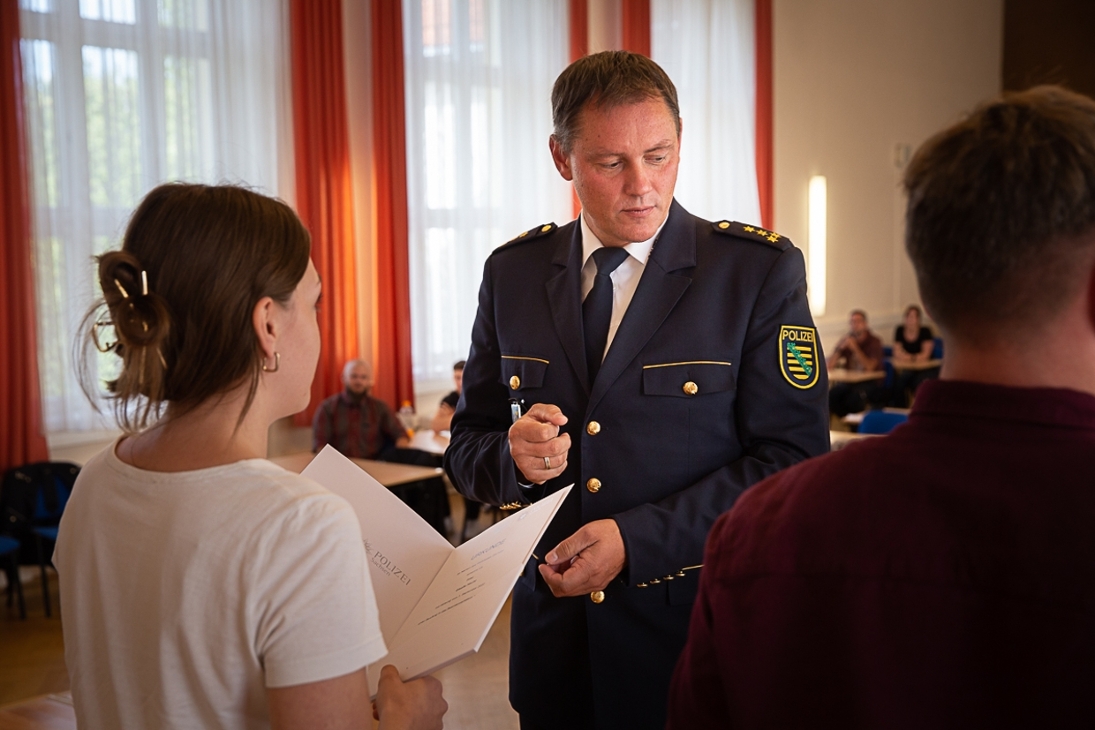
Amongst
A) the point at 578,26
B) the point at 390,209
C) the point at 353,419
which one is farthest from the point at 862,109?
the point at 353,419

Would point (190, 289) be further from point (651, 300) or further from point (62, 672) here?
point (62, 672)

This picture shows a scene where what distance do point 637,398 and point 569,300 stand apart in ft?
0.81

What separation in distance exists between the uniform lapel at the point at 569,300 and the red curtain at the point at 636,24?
23.7 feet

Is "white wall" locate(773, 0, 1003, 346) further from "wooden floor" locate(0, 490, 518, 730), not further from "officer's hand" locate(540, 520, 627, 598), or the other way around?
"officer's hand" locate(540, 520, 627, 598)

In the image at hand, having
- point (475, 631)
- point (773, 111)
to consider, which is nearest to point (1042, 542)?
point (475, 631)

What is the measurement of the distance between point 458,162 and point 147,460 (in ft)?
22.0

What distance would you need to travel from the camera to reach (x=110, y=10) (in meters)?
5.78

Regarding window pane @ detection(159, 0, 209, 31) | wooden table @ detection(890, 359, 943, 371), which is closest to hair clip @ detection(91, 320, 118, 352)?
window pane @ detection(159, 0, 209, 31)

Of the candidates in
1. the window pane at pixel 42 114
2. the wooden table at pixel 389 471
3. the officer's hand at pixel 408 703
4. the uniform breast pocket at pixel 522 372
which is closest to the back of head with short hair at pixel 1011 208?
the officer's hand at pixel 408 703

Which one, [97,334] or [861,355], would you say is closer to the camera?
[97,334]

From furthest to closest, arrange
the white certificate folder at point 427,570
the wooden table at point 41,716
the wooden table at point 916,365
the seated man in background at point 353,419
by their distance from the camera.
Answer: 1. the wooden table at point 916,365
2. the seated man in background at point 353,419
3. the wooden table at point 41,716
4. the white certificate folder at point 427,570

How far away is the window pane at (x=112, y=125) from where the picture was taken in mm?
5754

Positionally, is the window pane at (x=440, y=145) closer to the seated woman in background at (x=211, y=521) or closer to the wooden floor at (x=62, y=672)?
the wooden floor at (x=62, y=672)

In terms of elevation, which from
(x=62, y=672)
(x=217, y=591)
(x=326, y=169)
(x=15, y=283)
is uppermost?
(x=326, y=169)
